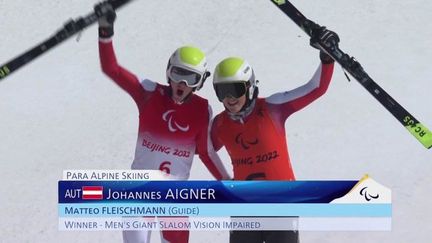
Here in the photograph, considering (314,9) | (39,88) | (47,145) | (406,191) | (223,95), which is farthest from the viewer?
(314,9)

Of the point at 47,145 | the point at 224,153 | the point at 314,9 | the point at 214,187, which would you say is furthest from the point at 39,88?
the point at 214,187

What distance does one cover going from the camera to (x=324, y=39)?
7.92 m

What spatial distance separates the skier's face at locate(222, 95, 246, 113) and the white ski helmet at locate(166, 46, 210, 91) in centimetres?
34

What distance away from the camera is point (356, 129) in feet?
37.3

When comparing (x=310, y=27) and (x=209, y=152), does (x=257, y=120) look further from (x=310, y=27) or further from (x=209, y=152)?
(x=310, y=27)

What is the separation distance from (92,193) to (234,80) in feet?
5.13

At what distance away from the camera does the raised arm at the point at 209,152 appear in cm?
827

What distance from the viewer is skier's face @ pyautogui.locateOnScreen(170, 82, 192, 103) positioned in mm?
8164

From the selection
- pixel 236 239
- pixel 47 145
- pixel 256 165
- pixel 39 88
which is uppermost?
pixel 39 88

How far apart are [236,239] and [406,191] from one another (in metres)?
2.97

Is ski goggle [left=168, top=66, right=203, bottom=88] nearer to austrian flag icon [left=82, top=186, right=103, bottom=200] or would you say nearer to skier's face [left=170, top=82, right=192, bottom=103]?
skier's face [left=170, top=82, right=192, bottom=103]

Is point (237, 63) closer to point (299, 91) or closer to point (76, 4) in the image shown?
point (299, 91)

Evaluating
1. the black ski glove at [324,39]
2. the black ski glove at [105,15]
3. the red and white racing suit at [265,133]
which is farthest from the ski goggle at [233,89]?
the black ski glove at [105,15]

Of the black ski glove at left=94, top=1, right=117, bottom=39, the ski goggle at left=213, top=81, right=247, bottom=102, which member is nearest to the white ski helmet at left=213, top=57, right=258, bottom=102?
the ski goggle at left=213, top=81, right=247, bottom=102
